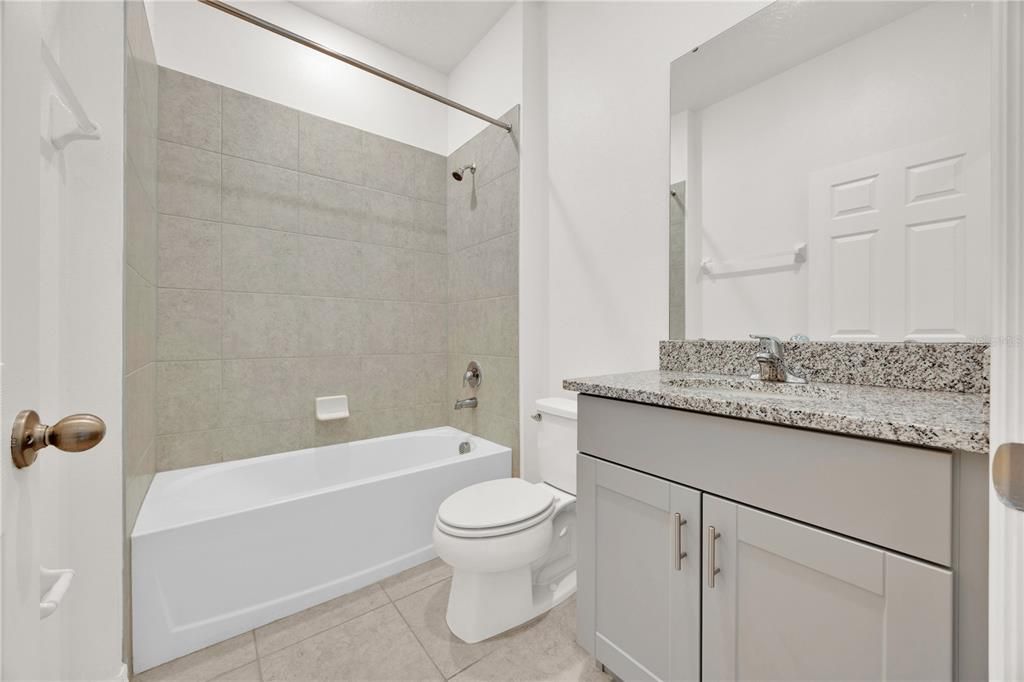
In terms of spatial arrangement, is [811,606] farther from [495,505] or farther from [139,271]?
[139,271]

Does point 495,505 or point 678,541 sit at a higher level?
point 678,541

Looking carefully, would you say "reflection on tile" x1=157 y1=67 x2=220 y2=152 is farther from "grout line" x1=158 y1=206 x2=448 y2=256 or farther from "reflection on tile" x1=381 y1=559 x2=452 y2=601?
"reflection on tile" x1=381 y1=559 x2=452 y2=601

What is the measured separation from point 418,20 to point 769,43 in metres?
1.78

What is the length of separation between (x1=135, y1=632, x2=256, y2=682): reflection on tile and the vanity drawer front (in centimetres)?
139

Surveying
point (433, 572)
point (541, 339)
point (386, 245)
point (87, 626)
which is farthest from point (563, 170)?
point (87, 626)

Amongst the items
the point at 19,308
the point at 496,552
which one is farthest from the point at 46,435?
the point at 496,552

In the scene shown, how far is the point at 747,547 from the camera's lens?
86 cm

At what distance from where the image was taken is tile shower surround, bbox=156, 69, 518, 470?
1.86 metres

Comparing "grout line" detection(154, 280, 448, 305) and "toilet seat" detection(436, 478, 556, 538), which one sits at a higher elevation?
"grout line" detection(154, 280, 448, 305)

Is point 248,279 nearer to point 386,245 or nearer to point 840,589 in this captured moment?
point 386,245

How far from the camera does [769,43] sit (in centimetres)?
133

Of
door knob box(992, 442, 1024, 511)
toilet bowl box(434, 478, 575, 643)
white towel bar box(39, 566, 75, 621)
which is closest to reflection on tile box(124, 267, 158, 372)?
white towel bar box(39, 566, 75, 621)

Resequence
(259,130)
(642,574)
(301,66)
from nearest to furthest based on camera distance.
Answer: (642,574) < (259,130) < (301,66)

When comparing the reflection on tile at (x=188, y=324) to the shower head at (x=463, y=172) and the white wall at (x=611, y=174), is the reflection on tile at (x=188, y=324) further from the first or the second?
the white wall at (x=611, y=174)
